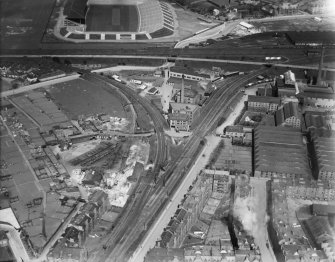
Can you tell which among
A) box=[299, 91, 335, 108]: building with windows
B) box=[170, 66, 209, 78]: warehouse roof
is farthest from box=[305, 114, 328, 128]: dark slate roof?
box=[170, 66, 209, 78]: warehouse roof

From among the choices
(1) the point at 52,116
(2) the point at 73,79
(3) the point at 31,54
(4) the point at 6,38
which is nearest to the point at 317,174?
(1) the point at 52,116

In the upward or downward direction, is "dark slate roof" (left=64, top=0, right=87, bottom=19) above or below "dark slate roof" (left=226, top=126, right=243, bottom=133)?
above

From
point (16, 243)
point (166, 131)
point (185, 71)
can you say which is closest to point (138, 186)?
point (166, 131)

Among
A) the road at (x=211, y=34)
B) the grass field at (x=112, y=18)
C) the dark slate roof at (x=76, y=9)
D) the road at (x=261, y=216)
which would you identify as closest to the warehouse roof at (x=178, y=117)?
the road at (x=261, y=216)

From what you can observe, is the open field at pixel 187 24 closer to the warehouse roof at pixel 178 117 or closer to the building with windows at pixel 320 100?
the building with windows at pixel 320 100

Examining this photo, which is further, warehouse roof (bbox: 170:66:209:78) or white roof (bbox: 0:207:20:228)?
warehouse roof (bbox: 170:66:209:78)

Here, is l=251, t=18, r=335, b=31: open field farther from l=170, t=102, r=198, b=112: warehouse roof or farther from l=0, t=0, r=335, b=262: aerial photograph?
l=170, t=102, r=198, b=112: warehouse roof

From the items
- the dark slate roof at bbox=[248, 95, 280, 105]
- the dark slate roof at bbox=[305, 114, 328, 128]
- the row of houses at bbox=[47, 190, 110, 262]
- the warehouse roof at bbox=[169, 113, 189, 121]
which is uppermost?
the dark slate roof at bbox=[248, 95, 280, 105]

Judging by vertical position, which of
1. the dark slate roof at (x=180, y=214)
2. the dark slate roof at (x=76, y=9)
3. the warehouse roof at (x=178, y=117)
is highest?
the dark slate roof at (x=76, y=9)
